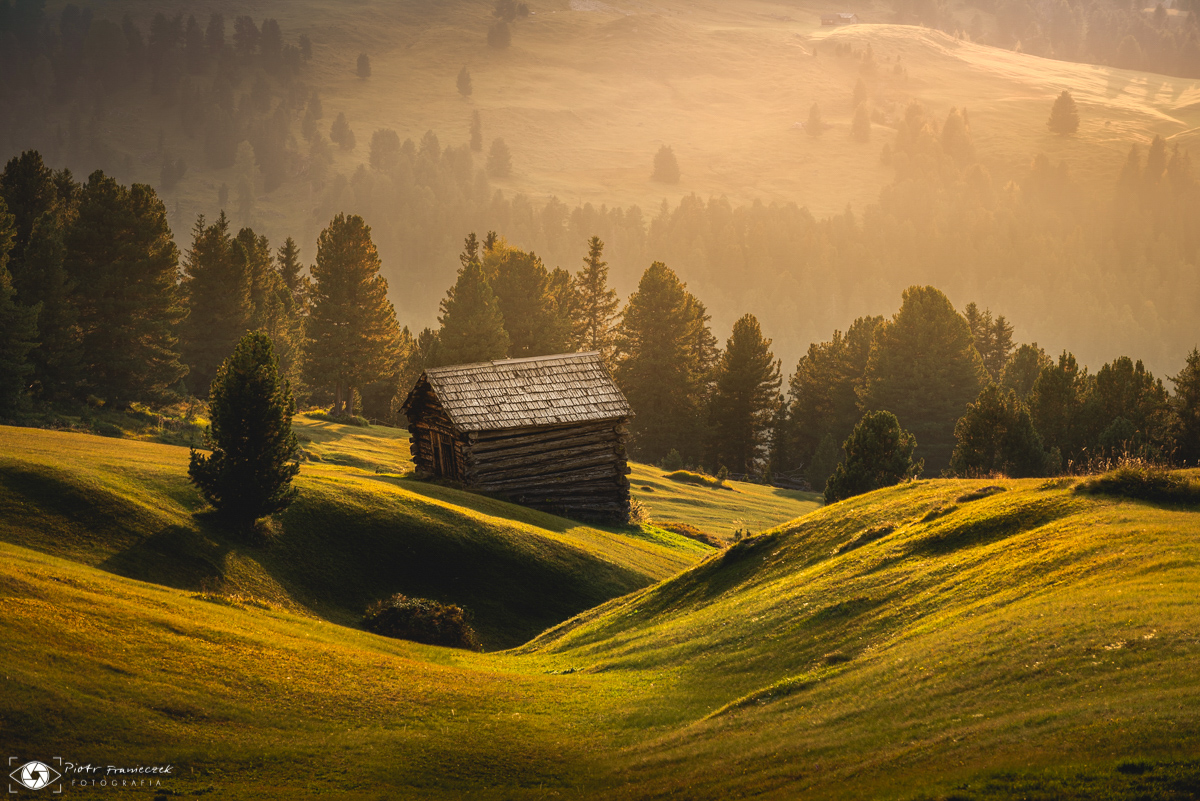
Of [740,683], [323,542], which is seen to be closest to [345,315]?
[323,542]

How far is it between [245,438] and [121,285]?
3815 centimetres

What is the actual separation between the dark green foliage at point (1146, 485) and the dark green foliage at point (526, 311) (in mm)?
67633

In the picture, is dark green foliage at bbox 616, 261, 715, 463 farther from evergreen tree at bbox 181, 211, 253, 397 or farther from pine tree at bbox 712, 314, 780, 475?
evergreen tree at bbox 181, 211, 253, 397

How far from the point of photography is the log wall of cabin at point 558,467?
127 ft

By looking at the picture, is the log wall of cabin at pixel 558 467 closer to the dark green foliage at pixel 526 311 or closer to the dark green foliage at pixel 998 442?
the dark green foliage at pixel 998 442

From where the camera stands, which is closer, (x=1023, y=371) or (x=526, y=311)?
(x=526, y=311)

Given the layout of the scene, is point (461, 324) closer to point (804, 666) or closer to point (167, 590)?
point (167, 590)

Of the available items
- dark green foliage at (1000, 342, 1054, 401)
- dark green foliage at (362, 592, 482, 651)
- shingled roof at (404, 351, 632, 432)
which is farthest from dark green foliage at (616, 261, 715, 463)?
dark green foliage at (362, 592, 482, 651)

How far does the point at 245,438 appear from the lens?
24578 mm

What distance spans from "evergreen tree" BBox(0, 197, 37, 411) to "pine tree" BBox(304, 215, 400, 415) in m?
26.7

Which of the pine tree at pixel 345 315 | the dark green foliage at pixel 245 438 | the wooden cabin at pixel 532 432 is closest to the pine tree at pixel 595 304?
the pine tree at pixel 345 315

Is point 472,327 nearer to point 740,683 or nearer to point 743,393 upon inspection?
point 743,393

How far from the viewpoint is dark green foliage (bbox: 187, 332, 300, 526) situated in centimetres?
2447

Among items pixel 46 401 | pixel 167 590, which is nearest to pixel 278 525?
pixel 167 590
